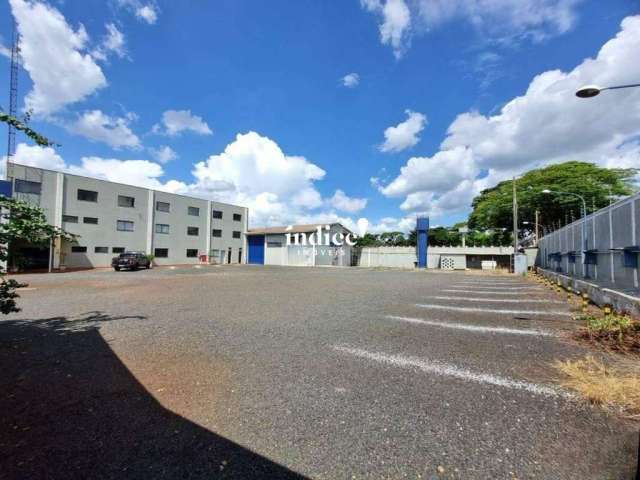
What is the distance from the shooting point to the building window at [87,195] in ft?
90.0

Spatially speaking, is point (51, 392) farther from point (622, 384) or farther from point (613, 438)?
point (622, 384)

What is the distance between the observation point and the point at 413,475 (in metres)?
2.09

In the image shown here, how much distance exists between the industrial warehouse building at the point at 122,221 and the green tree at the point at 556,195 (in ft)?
113

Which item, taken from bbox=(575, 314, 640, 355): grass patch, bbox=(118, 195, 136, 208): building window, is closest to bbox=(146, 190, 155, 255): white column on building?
A: bbox=(118, 195, 136, 208): building window

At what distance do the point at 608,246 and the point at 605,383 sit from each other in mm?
8484

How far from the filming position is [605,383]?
3412 mm

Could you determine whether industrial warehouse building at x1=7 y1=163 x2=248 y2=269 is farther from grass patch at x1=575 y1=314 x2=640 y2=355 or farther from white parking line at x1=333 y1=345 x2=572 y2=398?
grass patch at x1=575 y1=314 x2=640 y2=355

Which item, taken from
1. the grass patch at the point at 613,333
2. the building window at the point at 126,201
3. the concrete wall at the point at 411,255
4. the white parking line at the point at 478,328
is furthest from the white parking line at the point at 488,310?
the building window at the point at 126,201

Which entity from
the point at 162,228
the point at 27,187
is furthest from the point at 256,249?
the point at 27,187

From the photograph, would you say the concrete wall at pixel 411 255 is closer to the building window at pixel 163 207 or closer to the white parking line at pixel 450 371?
the building window at pixel 163 207

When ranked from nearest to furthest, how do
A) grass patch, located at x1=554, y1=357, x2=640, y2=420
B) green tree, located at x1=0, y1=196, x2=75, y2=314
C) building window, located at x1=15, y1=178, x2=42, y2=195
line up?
grass patch, located at x1=554, y1=357, x2=640, y2=420, green tree, located at x1=0, y1=196, x2=75, y2=314, building window, located at x1=15, y1=178, x2=42, y2=195

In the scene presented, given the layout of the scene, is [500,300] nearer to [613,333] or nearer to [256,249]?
[613,333]

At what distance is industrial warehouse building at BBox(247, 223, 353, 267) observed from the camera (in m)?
36.8

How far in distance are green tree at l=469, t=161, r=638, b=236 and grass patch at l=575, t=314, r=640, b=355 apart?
2694 centimetres
